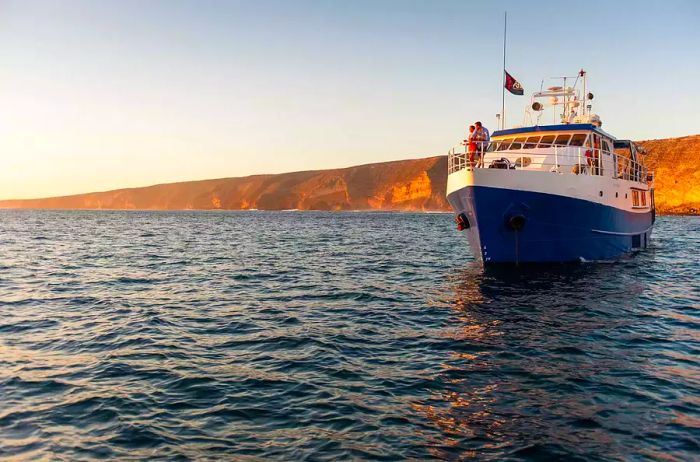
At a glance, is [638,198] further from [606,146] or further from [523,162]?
[523,162]

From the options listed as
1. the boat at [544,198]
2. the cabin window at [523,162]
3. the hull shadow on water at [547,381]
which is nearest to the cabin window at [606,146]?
the boat at [544,198]

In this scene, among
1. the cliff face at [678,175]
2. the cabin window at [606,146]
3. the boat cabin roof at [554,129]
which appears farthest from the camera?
the cliff face at [678,175]

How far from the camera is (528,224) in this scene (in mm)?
20031

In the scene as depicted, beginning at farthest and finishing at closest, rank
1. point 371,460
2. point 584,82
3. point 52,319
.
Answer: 1. point 584,82
2. point 52,319
3. point 371,460

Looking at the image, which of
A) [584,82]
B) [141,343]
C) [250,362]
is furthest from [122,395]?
[584,82]

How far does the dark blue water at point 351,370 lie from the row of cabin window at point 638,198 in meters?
10.2

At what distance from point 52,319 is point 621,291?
686 inches

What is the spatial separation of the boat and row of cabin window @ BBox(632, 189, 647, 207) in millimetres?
1855

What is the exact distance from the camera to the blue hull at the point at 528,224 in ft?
64.2

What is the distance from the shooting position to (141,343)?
10.5m

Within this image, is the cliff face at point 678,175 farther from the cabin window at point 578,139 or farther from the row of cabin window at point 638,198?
the cabin window at point 578,139

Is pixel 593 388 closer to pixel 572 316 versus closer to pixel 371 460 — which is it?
pixel 371 460

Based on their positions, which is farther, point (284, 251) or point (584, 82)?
point (284, 251)

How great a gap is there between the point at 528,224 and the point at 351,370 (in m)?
13.8
